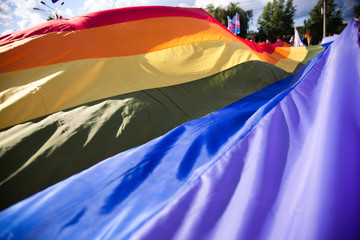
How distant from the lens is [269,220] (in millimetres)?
518

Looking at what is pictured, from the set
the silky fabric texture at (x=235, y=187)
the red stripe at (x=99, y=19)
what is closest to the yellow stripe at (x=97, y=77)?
the red stripe at (x=99, y=19)

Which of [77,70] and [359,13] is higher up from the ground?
[359,13]

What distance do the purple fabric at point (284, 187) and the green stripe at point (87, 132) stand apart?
637 mm

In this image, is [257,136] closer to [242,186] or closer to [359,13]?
[242,186]

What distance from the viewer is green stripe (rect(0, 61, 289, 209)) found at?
95 centimetres

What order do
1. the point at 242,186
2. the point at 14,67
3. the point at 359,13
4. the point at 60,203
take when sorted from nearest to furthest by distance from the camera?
the point at 242,186 → the point at 60,203 → the point at 14,67 → the point at 359,13

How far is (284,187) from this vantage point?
59cm

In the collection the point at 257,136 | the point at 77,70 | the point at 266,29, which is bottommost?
the point at 257,136

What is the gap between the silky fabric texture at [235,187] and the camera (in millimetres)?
478

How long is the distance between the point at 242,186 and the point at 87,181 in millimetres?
653

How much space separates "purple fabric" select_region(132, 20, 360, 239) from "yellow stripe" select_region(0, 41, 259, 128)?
3.58 feet

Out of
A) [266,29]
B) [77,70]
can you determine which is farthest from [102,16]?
[266,29]

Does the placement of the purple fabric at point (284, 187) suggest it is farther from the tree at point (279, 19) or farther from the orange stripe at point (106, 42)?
the tree at point (279, 19)

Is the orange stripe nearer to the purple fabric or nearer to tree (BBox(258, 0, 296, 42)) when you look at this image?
the purple fabric
